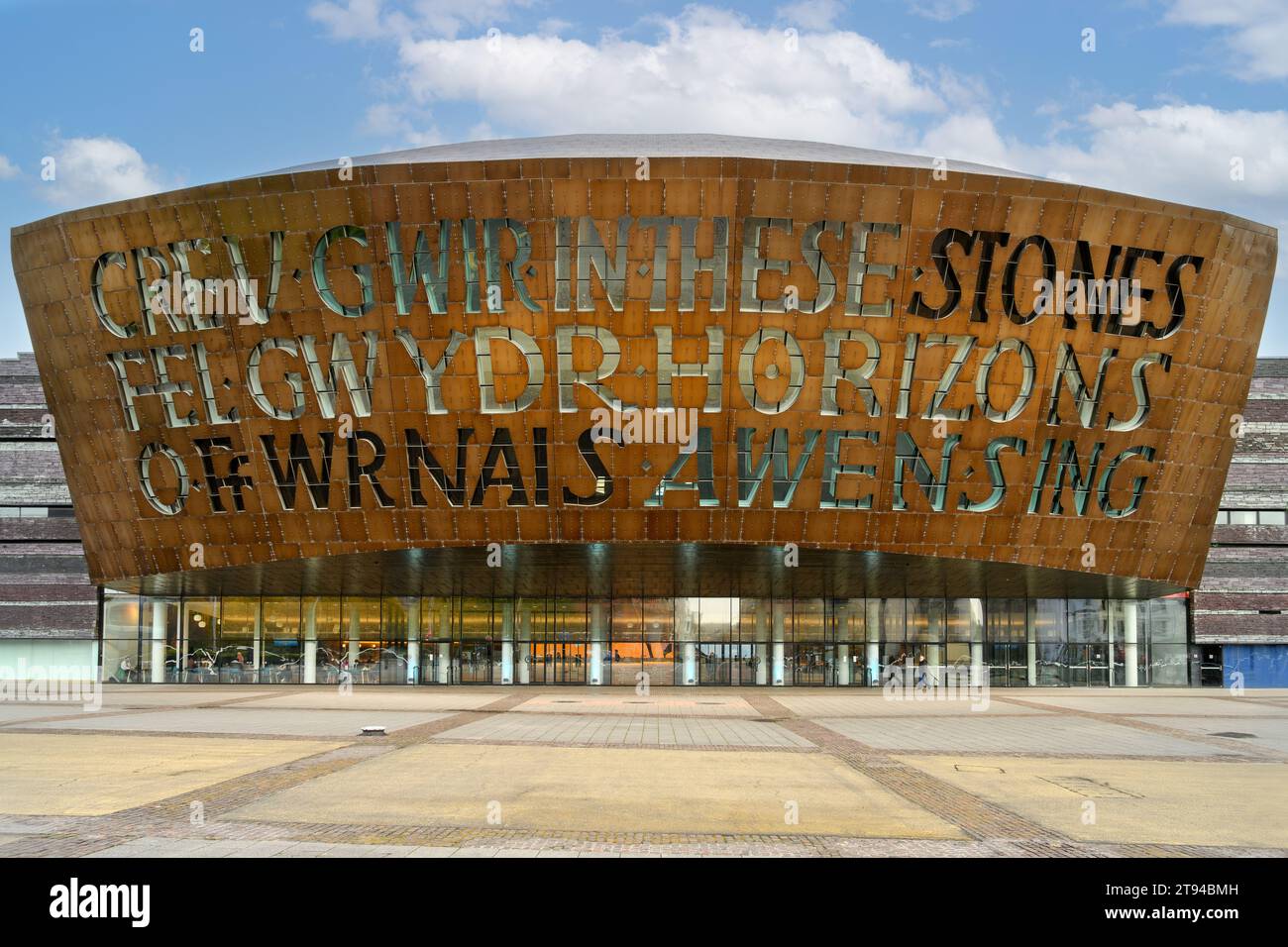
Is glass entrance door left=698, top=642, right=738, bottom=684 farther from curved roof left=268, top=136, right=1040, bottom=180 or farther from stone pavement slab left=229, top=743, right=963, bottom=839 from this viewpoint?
stone pavement slab left=229, top=743, right=963, bottom=839

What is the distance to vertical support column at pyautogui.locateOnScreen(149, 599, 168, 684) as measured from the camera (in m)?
59.3

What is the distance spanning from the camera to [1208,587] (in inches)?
2486

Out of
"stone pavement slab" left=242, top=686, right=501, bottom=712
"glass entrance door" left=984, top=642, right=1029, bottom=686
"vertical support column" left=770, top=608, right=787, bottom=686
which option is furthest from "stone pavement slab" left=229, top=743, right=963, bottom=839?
"glass entrance door" left=984, top=642, right=1029, bottom=686

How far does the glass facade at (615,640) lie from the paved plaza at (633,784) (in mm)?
19878

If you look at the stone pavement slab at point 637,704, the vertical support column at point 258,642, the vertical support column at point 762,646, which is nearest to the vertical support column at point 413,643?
the vertical support column at point 258,642

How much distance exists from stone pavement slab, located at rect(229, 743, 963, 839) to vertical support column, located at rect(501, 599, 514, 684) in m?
34.0

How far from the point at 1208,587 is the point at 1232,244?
2658cm

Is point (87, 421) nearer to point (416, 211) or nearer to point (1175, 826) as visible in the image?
point (416, 211)

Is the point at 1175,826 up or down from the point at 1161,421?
down

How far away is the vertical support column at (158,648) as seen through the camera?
59.3 m

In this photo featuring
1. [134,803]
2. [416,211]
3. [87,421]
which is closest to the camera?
[134,803]

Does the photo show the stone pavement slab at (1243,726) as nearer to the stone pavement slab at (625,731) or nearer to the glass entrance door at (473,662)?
the stone pavement slab at (625,731)

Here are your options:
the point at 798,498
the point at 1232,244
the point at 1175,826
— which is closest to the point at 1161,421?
the point at 1232,244

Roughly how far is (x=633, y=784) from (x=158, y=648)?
46.9 meters
